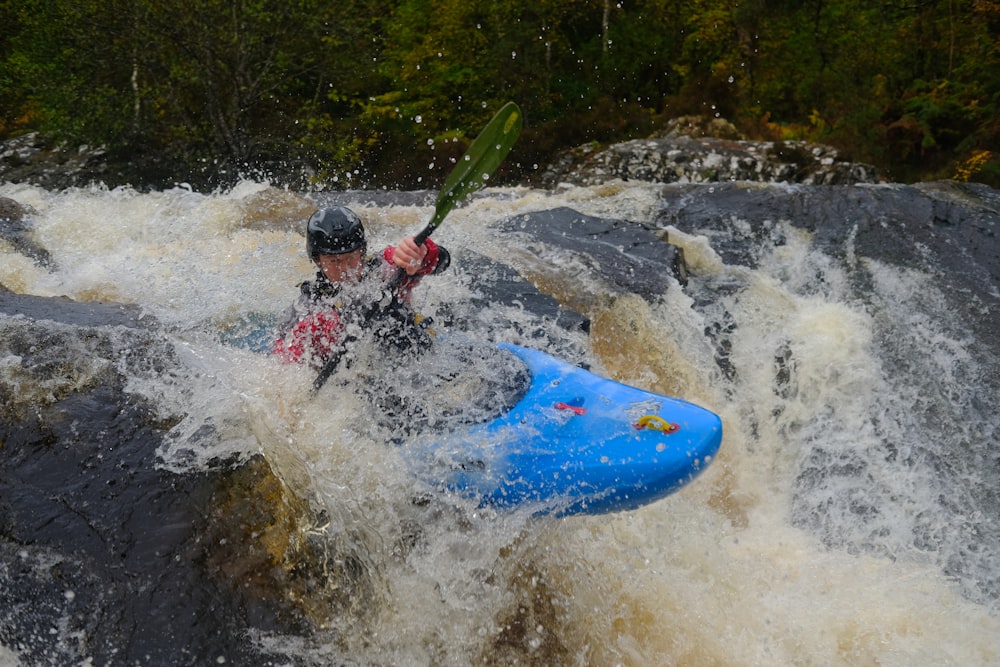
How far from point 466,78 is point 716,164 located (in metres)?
3.93

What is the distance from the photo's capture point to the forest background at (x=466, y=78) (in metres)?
9.68

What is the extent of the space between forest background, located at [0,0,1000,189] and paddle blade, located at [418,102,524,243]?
17.6ft

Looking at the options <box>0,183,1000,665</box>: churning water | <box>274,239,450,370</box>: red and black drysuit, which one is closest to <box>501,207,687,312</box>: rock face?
<box>0,183,1000,665</box>: churning water

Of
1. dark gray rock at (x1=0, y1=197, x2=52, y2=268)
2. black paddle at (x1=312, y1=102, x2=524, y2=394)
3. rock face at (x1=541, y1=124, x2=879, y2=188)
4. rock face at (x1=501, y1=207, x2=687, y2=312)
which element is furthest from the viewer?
rock face at (x1=541, y1=124, x2=879, y2=188)

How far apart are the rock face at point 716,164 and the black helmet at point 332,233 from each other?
642cm

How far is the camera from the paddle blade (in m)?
3.76

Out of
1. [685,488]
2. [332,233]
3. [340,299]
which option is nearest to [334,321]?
[340,299]

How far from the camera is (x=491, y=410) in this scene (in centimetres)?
351

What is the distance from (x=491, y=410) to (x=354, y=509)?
30.3 inches

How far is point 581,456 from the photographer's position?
A: 10.8ft

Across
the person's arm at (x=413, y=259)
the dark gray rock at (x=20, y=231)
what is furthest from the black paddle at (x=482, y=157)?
the dark gray rock at (x=20, y=231)

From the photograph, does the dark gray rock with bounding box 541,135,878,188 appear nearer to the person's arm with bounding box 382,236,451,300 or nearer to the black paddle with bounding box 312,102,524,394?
the black paddle with bounding box 312,102,524,394

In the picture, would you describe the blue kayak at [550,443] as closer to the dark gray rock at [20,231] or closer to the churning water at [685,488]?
the churning water at [685,488]

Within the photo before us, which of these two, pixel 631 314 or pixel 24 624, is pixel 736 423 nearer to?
pixel 631 314
